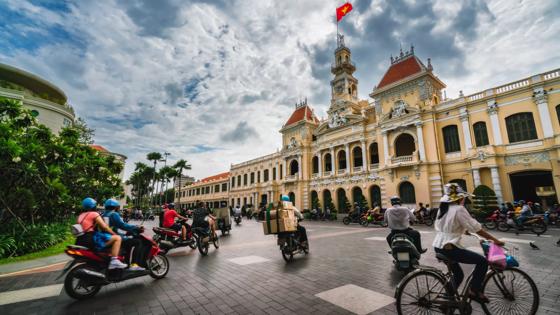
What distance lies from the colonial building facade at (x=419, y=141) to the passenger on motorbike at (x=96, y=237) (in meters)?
22.4

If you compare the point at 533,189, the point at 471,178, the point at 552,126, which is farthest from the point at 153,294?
the point at 533,189

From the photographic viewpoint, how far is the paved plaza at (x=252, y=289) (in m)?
3.54

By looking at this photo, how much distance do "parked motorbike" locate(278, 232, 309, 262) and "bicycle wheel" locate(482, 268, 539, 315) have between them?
4249 millimetres

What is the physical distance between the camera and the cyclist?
9.63 feet

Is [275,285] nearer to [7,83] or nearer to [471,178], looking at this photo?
[471,178]

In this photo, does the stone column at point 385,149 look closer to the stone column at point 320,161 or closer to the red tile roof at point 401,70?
the red tile roof at point 401,70

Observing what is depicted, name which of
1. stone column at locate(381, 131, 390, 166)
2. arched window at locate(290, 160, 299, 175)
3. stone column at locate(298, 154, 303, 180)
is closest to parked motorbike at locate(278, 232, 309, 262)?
stone column at locate(381, 131, 390, 166)

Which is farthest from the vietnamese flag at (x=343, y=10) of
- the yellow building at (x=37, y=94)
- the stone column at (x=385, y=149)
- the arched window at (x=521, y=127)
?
the yellow building at (x=37, y=94)

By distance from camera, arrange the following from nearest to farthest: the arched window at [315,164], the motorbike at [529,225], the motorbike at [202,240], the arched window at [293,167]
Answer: the motorbike at [202,240] < the motorbike at [529,225] < the arched window at [315,164] < the arched window at [293,167]

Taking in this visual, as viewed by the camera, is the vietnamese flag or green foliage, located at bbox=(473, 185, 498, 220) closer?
green foliage, located at bbox=(473, 185, 498, 220)

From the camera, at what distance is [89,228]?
4.25 m

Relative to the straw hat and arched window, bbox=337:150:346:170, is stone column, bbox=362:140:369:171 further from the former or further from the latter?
the straw hat

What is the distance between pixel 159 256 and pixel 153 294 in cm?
124

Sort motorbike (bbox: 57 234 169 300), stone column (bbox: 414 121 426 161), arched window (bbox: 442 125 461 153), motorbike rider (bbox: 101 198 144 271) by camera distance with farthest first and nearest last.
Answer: stone column (bbox: 414 121 426 161) < arched window (bbox: 442 125 461 153) < motorbike rider (bbox: 101 198 144 271) < motorbike (bbox: 57 234 169 300)
